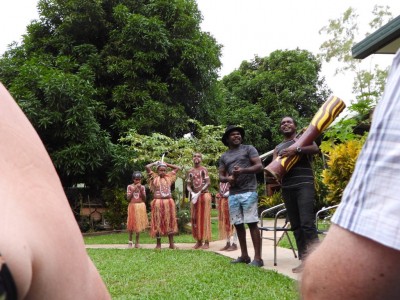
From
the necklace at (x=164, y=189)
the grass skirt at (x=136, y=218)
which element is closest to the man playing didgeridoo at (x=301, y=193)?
the necklace at (x=164, y=189)

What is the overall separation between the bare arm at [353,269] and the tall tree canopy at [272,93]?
2372 cm

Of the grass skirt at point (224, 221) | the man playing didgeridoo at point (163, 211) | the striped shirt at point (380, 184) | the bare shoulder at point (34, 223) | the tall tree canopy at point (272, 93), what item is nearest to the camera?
the bare shoulder at point (34, 223)

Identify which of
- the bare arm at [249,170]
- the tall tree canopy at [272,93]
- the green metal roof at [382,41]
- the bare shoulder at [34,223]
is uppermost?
the tall tree canopy at [272,93]

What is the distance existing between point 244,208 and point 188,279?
1.62 meters

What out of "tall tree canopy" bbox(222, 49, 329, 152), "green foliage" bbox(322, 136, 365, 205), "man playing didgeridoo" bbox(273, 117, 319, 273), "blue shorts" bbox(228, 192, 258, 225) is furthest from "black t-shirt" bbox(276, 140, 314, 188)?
"tall tree canopy" bbox(222, 49, 329, 152)

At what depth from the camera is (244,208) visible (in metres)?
7.41

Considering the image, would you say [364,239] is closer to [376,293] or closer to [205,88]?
[376,293]

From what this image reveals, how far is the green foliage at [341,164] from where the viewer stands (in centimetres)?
711

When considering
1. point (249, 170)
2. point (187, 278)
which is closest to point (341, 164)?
point (249, 170)

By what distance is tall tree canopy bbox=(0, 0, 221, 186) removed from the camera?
52.6 feet

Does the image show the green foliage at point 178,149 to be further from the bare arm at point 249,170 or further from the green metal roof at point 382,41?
the green metal roof at point 382,41

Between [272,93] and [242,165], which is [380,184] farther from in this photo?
[272,93]

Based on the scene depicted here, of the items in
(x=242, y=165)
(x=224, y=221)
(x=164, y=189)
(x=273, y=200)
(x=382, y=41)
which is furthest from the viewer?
(x=273, y=200)

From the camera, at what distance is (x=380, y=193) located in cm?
64
